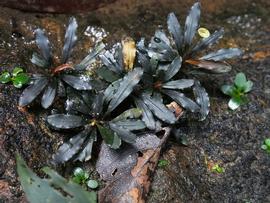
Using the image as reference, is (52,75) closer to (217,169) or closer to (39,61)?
(39,61)

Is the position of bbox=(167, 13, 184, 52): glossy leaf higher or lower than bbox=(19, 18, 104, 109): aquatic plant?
lower

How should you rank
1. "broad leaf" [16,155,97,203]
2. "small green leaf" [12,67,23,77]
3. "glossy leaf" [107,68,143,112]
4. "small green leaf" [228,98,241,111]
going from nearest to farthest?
"broad leaf" [16,155,97,203]
"glossy leaf" [107,68,143,112]
"small green leaf" [12,67,23,77]
"small green leaf" [228,98,241,111]

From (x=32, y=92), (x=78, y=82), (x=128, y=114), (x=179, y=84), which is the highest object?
(x=32, y=92)

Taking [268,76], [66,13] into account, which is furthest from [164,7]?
[268,76]

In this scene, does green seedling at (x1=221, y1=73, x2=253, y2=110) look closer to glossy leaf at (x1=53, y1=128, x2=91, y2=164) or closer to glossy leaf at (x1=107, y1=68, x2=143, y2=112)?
glossy leaf at (x1=107, y1=68, x2=143, y2=112)

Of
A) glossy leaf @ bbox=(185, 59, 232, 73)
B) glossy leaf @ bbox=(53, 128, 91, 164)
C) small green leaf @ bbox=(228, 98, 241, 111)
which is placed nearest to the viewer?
glossy leaf @ bbox=(53, 128, 91, 164)

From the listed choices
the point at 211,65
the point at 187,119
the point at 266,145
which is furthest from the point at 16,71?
the point at 266,145

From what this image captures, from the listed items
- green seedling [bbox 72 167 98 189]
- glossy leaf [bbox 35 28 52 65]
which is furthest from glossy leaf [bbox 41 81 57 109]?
green seedling [bbox 72 167 98 189]
